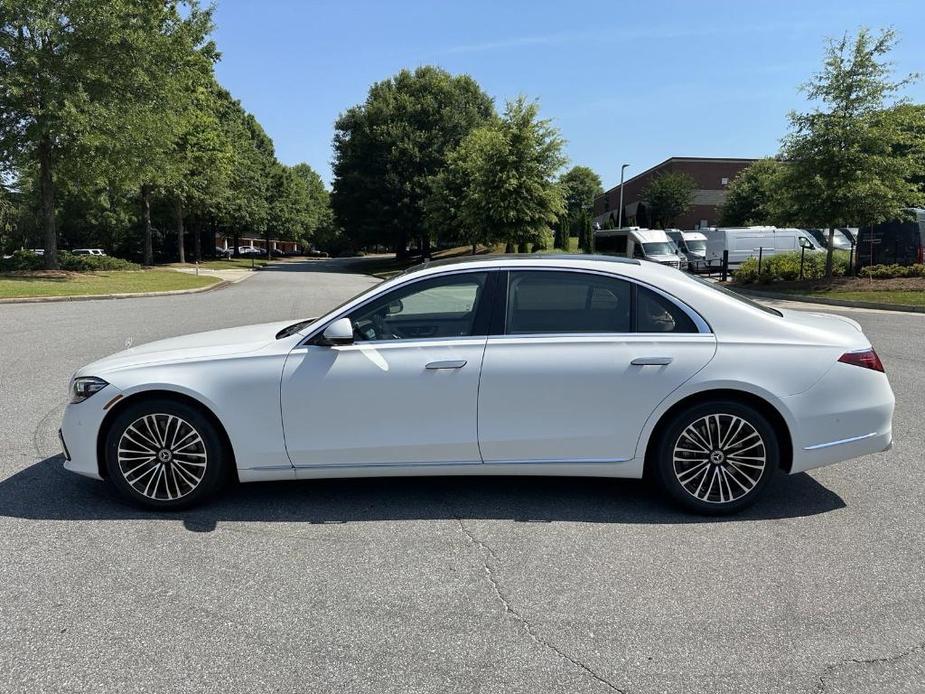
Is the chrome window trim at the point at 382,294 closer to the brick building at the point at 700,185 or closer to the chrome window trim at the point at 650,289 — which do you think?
the chrome window trim at the point at 650,289

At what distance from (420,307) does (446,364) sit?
2.25 ft

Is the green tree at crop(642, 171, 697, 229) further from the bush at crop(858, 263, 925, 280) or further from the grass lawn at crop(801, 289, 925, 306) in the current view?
the grass lawn at crop(801, 289, 925, 306)

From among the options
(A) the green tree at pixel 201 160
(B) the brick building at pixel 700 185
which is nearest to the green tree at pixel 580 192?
(B) the brick building at pixel 700 185

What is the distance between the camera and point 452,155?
4012 cm

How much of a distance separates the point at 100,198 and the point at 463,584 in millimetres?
39881

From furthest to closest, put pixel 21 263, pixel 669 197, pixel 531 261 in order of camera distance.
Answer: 1. pixel 669 197
2. pixel 21 263
3. pixel 531 261

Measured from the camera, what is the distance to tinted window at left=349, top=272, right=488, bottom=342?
417 cm

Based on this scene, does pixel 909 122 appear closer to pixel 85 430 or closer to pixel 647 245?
pixel 647 245

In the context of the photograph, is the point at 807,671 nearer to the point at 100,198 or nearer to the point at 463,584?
the point at 463,584

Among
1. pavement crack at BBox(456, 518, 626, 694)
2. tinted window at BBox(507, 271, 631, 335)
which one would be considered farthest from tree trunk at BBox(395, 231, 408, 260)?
pavement crack at BBox(456, 518, 626, 694)

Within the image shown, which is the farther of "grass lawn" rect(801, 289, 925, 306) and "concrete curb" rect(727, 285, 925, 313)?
"grass lawn" rect(801, 289, 925, 306)

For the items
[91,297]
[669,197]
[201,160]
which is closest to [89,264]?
[201,160]

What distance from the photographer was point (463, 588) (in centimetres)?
324

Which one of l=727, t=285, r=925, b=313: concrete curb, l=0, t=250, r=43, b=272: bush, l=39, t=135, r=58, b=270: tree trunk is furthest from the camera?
l=0, t=250, r=43, b=272: bush
